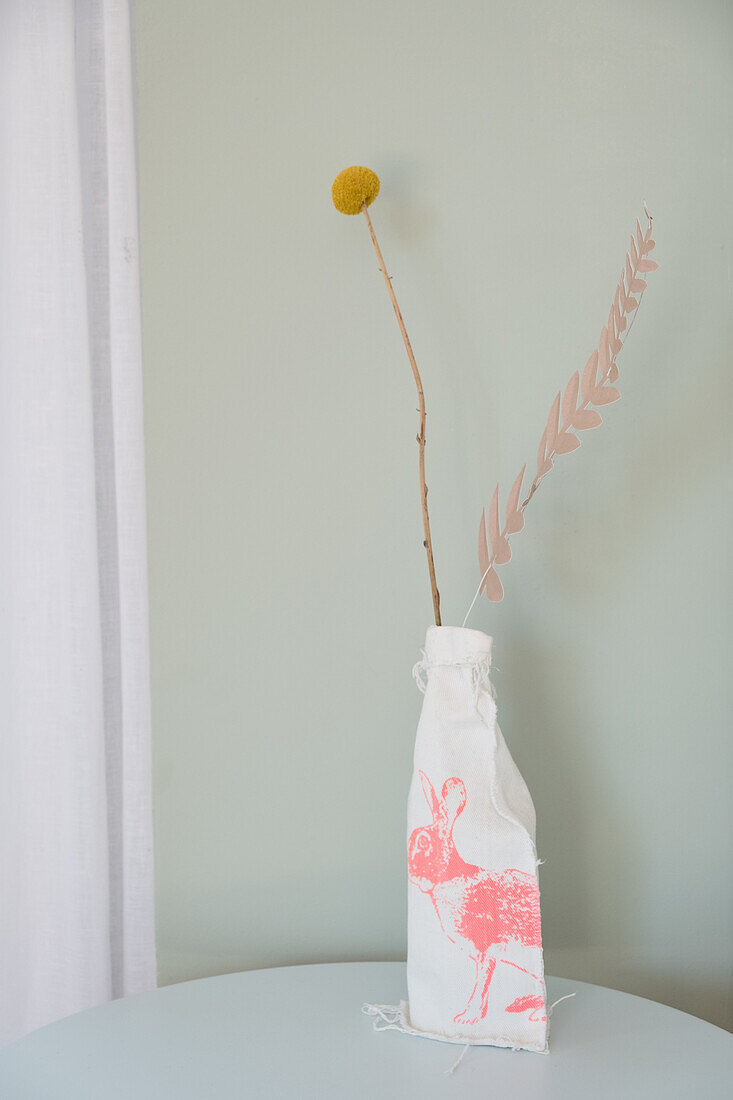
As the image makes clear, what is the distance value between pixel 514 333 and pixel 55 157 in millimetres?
602

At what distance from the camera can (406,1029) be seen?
0.86 m

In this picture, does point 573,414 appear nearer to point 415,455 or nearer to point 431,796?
point 415,455

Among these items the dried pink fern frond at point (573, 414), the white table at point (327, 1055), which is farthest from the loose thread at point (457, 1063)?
the dried pink fern frond at point (573, 414)

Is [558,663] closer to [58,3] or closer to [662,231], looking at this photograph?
[662,231]

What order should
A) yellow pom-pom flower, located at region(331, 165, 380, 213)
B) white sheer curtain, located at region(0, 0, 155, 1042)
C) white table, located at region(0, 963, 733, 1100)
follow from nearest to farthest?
white table, located at region(0, 963, 733, 1100)
yellow pom-pom flower, located at region(331, 165, 380, 213)
white sheer curtain, located at region(0, 0, 155, 1042)

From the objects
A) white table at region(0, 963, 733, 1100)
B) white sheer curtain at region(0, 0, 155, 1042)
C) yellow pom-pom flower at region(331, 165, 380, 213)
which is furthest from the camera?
white sheer curtain at region(0, 0, 155, 1042)

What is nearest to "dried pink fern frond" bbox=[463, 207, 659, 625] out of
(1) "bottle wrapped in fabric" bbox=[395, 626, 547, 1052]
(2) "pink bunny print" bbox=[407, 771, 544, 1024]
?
(1) "bottle wrapped in fabric" bbox=[395, 626, 547, 1052]

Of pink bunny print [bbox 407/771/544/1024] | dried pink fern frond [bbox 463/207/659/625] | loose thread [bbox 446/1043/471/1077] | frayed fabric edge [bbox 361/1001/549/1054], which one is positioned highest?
dried pink fern frond [bbox 463/207/659/625]

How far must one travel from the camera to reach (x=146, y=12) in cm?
108

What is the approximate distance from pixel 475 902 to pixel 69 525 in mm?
656

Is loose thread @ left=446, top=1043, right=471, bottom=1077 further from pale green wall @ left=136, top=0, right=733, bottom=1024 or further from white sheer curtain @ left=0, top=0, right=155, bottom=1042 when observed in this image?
white sheer curtain @ left=0, top=0, right=155, bottom=1042

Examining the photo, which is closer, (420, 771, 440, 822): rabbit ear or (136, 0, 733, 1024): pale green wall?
(420, 771, 440, 822): rabbit ear

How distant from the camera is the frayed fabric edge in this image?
2.72ft

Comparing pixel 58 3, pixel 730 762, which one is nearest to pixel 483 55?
pixel 58 3
